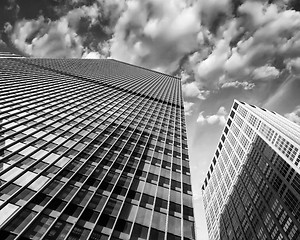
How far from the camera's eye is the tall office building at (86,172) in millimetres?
26703

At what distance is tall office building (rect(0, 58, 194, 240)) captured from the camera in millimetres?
26703

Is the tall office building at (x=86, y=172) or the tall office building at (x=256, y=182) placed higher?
the tall office building at (x=86, y=172)

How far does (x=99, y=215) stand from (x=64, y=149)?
15.9 meters

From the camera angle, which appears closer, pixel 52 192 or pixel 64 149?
pixel 52 192

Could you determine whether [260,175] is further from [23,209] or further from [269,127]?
[23,209]

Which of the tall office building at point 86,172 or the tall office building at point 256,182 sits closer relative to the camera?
the tall office building at point 86,172

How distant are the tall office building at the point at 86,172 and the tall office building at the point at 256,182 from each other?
45500 mm

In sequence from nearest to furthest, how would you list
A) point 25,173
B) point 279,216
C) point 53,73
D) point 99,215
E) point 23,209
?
point 23,209, point 99,215, point 25,173, point 279,216, point 53,73

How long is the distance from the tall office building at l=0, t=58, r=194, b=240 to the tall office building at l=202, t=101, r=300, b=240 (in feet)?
149

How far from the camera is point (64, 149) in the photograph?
4122cm

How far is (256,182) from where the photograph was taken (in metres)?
109

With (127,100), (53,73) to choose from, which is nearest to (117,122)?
(127,100)

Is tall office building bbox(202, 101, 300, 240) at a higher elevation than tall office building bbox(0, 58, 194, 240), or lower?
lower

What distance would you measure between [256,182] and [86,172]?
92689 millimetres
